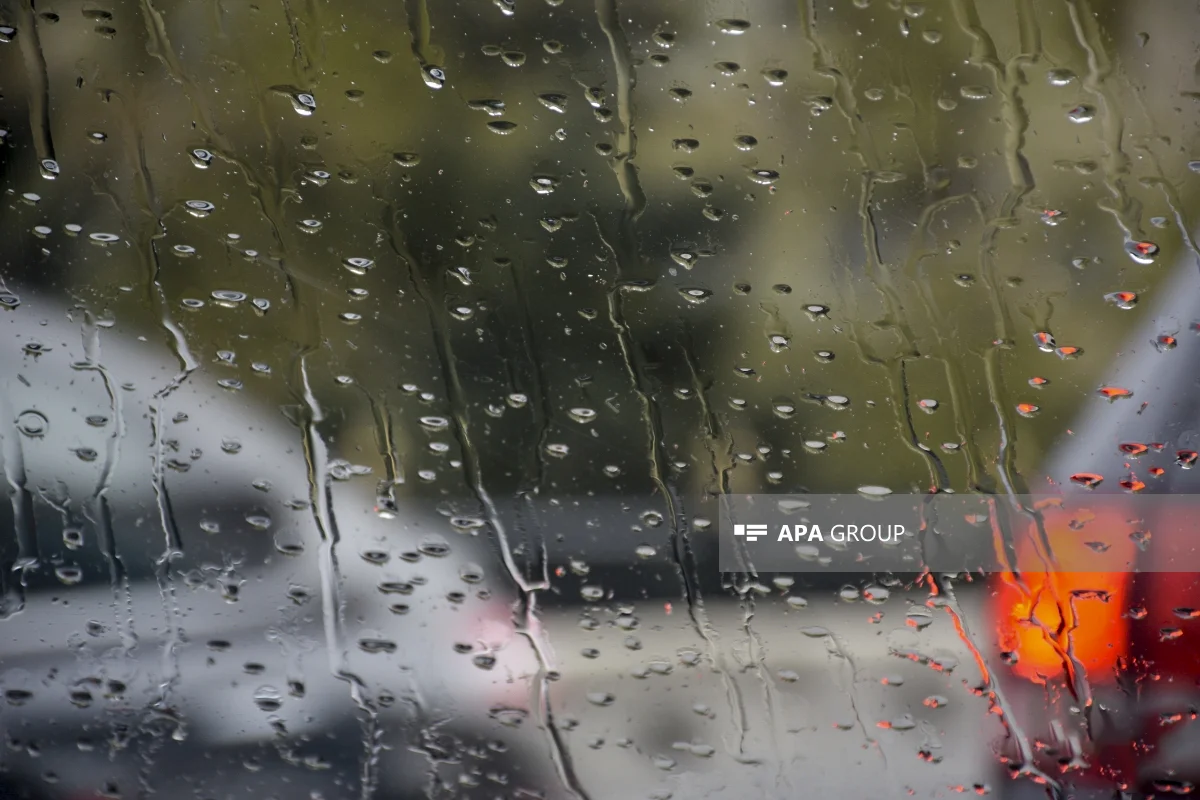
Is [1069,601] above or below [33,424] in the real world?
below

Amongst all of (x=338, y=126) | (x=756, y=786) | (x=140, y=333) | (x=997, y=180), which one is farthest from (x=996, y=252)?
(x=140, y=333)

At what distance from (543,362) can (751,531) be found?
13.7 inches

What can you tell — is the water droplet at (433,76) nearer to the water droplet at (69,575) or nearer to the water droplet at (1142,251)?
the water droplet at (69,575)

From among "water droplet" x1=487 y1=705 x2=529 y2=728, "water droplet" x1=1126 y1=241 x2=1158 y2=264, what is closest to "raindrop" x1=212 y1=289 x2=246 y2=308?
"water droplet" x1=487 y1=705 x2=529 y2=728

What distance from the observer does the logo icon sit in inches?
40.6

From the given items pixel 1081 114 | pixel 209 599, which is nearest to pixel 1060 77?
pixel 1081 114

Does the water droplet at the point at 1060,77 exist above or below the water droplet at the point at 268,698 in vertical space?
above

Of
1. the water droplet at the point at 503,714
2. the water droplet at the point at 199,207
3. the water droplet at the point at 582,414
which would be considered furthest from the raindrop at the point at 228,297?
the water droplet at the point at 503,714

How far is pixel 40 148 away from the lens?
3.59 ft

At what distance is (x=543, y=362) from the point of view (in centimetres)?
107

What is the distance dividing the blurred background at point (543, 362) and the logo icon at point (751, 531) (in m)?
0.05

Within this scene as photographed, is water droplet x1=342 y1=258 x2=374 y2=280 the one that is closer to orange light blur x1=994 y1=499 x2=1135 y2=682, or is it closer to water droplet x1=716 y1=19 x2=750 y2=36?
water droplet x1=716 y1=19 x2=750 y2=36

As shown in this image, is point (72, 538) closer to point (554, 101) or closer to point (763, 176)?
point (554, 101)

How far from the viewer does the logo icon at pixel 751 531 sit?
1032mm
